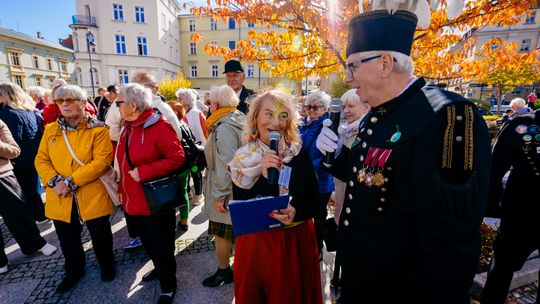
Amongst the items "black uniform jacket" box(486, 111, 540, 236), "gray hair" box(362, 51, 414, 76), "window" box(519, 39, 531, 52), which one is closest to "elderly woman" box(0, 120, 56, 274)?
"gray hair" box(362, 51, 414, 76)

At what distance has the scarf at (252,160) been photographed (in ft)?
7.18

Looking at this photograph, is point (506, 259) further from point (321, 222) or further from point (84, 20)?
point (84, 20)

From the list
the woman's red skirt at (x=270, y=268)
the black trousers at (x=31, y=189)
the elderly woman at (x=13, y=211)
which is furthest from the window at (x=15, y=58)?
the woman's red skirt at (x=270, y=268)

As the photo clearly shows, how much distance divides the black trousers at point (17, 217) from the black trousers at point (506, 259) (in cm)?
541

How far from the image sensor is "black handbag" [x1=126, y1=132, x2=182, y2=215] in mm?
2717

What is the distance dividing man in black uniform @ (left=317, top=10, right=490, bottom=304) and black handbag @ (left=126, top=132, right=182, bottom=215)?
187 centimetres

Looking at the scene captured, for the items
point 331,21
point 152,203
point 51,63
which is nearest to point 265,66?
point 331,21

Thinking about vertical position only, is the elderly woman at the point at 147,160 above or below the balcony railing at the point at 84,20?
below

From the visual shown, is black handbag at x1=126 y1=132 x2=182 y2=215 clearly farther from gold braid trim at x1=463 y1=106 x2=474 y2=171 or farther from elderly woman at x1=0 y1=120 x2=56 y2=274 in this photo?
gold braid trim at x1=463 y1=106 x2=474 y2=171

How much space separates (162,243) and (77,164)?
125cm

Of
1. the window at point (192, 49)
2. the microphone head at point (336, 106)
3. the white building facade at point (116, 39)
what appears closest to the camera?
the microphone head at point (336, 106)


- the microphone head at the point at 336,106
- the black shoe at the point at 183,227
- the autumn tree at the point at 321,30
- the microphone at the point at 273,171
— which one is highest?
the autumn tree at the point at 321,30

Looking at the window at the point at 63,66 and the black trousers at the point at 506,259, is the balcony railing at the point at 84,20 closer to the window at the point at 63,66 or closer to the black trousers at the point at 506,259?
the window at the point at 63,66

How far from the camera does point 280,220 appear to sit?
1945mm
